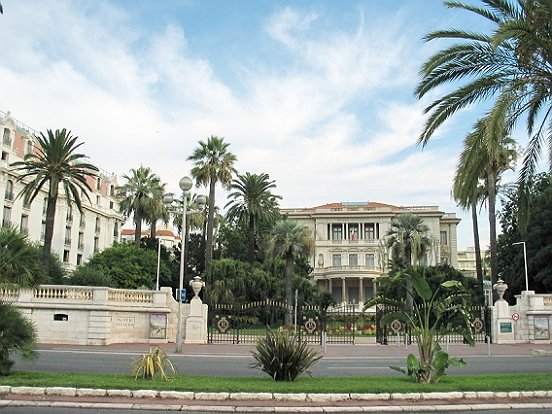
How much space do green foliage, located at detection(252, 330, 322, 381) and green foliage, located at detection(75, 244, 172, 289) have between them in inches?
1721

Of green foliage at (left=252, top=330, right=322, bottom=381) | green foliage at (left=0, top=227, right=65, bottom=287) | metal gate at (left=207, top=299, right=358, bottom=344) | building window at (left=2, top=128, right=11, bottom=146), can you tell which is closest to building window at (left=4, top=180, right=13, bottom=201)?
building window at (left=2, top=128, right=11, bottom=146)

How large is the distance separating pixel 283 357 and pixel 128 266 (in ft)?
148

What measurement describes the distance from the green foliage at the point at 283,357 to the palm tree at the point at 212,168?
3386cm

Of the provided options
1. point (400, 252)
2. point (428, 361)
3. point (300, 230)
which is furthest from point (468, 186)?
point (400, 252)

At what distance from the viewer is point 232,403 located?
973 centimetres

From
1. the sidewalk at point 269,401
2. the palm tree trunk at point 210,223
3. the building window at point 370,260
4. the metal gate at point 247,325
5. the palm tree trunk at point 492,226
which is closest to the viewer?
the sidewalk at point 269,401

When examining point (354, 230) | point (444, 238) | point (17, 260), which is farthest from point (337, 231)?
point (17, 260)

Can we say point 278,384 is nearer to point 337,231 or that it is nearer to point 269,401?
point 269,401

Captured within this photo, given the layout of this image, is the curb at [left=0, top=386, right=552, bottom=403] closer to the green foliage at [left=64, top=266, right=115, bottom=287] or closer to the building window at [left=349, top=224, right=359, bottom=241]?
the green foliage at [left=64, top=266, right=115, bottom=287]

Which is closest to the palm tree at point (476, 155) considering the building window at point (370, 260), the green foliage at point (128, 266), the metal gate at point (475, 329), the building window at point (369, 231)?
the metal gate at point (475, 329)

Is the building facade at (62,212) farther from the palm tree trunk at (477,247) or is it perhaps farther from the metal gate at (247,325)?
the palm tree trunk at (477,247)

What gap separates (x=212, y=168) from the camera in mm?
45781

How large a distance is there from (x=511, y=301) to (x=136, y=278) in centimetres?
3545

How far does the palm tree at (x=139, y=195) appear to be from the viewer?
5534 centimetres
